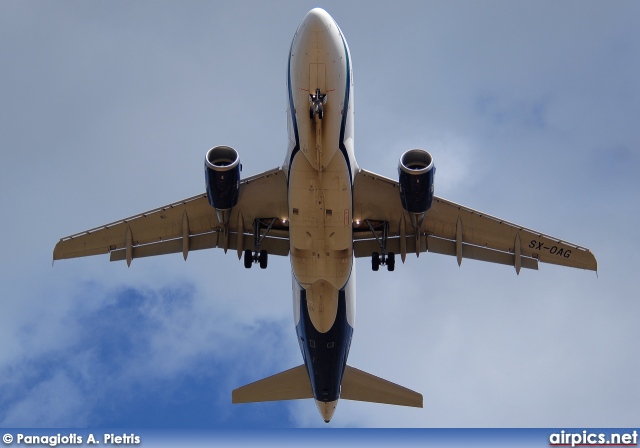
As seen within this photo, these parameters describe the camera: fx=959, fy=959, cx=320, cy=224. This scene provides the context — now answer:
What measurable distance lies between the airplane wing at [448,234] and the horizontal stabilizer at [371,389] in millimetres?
4714

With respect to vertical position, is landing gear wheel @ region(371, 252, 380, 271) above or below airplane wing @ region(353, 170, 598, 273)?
below

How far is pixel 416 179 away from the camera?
2758 centimetres

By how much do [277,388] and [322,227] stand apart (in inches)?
336

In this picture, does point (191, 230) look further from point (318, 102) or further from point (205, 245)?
point (318, 102)

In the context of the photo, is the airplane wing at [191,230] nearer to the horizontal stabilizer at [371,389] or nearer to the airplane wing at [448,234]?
the airplane wing at [448,234]

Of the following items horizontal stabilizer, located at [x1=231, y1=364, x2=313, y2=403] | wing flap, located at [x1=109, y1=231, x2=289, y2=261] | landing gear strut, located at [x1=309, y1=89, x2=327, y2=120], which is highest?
landing gear strut, located at [x1=309, y1=89, x2=327, y2=120]

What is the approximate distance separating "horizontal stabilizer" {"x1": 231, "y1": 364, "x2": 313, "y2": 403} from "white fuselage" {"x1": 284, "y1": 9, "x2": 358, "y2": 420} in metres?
2.55

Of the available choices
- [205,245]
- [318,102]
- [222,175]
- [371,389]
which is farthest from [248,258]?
[318,102]

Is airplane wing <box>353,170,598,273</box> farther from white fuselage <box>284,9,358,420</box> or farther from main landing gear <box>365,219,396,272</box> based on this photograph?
white fuselage <box>284,9,358,420</box>

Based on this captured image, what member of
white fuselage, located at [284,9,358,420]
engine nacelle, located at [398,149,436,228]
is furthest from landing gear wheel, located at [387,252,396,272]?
engine nacelle, located at [398,149,436,228]

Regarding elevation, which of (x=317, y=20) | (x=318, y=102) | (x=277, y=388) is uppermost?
(x=317, y=20)

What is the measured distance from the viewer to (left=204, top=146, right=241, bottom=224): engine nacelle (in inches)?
1099

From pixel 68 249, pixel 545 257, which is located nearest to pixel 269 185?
pixel 68 249

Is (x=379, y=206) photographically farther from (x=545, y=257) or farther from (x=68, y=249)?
(x=68, y=249)
